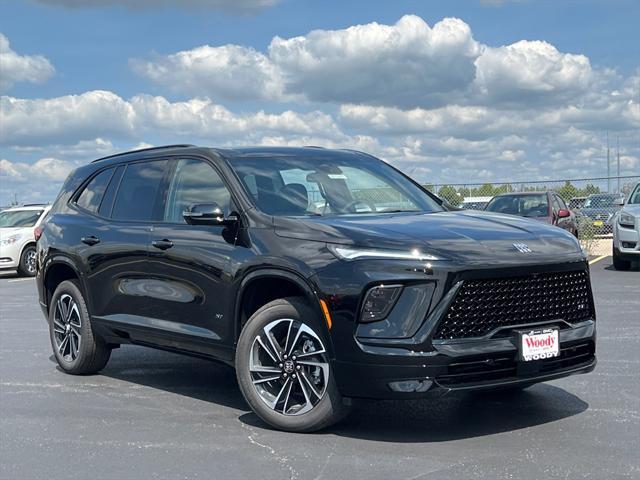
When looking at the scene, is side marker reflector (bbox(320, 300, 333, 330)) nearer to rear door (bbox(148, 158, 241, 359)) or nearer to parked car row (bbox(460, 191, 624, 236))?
rear door (bbox(148, 158, 241, 359))

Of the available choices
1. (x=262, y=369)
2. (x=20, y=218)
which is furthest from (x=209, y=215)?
(x=20, y=218)

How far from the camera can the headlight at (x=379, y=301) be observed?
5074 millimetres

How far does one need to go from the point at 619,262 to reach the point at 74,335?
1248 cm

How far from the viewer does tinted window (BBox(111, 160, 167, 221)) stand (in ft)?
23.0

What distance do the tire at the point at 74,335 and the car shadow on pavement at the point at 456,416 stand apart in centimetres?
205

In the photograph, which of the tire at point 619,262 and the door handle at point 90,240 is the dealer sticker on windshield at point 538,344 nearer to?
the door handle at point 90,240

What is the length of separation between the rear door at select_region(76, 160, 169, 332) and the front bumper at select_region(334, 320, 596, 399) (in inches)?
87.6

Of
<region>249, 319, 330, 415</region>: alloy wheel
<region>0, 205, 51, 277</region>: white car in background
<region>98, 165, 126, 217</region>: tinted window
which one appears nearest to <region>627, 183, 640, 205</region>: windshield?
<region>0, 205, 51, 277</region>: white car in background

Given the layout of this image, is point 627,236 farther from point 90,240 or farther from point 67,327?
point 90,240

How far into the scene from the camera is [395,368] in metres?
5.04

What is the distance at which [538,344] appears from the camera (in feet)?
17.2

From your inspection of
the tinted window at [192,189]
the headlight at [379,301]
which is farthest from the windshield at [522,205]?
the headlight at [379,301]

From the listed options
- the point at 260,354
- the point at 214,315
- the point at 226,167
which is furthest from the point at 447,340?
the point at 226,167

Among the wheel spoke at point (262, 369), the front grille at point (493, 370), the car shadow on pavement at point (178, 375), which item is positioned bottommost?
the car shadow on pavement at point (178, 375)
